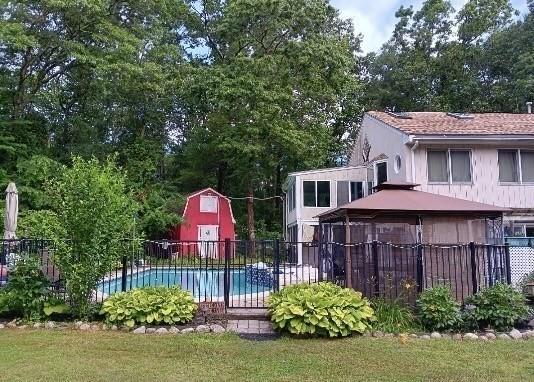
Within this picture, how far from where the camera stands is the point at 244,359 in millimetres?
6148

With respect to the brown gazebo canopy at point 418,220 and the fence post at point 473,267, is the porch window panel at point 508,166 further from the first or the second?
the fence post at point 473,267

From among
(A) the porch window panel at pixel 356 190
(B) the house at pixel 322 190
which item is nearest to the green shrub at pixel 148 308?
(B) the house at pixel 322 190

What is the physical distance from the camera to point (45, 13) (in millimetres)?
20359

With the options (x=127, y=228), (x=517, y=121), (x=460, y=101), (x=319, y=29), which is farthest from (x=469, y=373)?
(x=460, y=101)

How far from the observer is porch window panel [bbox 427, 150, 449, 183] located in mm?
16969

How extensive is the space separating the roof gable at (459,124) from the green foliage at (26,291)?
1241 centimetres

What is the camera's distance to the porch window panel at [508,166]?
16922 mm

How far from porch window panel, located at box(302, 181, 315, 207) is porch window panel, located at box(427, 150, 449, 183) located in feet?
22.3

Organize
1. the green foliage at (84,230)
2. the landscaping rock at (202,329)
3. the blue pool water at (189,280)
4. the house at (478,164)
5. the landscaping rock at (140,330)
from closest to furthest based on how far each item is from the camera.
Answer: the landscaping rock at (140,330) < the landscaping rock at (202,329) < the green foliage at (84,230) < the blue pool water at (189,280) < the house at (478,164)

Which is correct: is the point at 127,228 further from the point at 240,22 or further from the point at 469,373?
the point at 240,22

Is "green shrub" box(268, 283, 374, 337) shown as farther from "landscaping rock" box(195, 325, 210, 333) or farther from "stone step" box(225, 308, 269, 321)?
"landscaping rock" box(195, 325, 210, 333)

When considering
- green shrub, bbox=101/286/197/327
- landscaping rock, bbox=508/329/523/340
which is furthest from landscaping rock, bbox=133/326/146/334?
landscaping rock, bbox=508/329/523/340

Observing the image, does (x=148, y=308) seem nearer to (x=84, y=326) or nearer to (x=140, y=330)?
(x=140, y=330)

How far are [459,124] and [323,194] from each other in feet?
23.3
